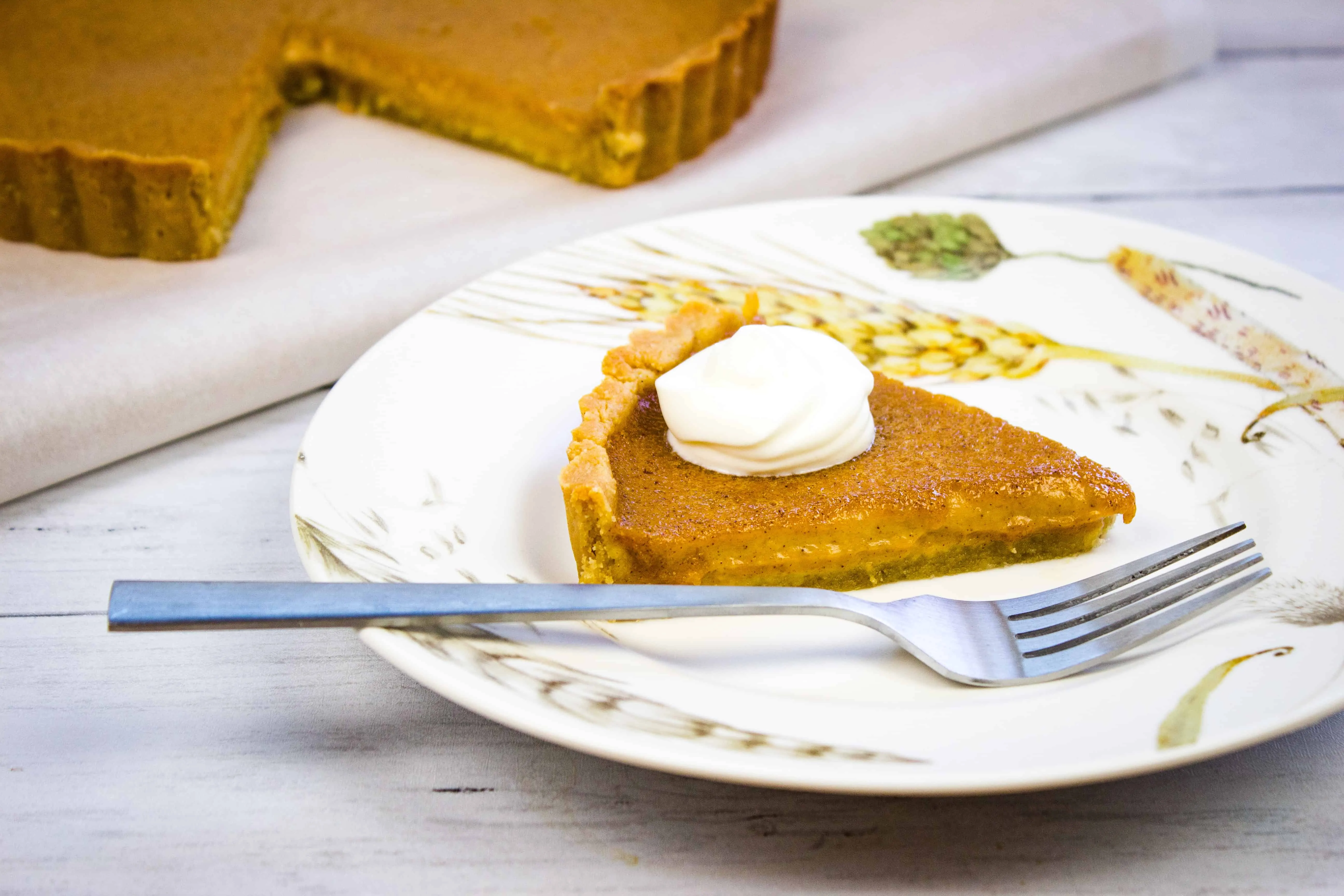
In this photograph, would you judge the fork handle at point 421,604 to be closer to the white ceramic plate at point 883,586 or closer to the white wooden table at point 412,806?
the white ceramic plate at point 883,586

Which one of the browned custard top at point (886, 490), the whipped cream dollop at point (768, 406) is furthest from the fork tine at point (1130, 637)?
the whipped cream dollop at point (768, 406)

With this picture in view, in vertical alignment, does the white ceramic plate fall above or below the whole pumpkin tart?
below

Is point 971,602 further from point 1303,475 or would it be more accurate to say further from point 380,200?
point 380,200

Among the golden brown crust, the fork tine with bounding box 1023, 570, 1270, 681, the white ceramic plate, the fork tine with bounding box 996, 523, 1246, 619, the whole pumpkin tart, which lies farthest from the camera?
the whole pumpkin tart

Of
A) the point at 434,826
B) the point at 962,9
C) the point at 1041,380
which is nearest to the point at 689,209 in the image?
the point at 1041,380

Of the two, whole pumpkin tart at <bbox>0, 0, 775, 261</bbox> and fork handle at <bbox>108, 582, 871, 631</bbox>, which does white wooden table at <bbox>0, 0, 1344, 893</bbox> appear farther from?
whole pumpkin tart at <bbox>0, 0, 775, 261</bbox>

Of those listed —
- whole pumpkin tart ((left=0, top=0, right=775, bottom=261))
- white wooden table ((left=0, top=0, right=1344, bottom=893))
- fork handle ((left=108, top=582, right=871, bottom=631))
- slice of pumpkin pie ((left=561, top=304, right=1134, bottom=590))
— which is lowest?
white wooden table ((left=0, top=0, right=1344, bottom=893))

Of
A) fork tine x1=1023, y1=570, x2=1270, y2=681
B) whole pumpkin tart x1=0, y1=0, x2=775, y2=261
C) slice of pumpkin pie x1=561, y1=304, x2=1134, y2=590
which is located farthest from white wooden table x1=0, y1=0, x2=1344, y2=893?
whole pumpkin tart x1=0, y1=0, x2=775, y2=261
